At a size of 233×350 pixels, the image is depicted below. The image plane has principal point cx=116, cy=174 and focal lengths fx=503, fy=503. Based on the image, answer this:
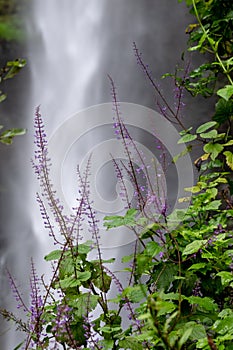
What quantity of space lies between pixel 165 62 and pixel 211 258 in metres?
2.60

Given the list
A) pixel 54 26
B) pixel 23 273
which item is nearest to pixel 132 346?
pixel 23 273

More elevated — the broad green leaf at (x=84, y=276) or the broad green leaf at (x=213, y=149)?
the broad green leaf at (x=213, y=149)

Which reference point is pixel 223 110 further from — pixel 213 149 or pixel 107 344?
pixel 107 344

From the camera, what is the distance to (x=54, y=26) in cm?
402

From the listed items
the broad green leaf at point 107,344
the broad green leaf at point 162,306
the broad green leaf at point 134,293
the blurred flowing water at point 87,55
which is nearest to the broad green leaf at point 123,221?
the broad green leaf at point 134,293

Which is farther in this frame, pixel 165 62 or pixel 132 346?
pixel 165 62

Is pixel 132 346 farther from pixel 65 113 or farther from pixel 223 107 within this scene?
pixel 65 113

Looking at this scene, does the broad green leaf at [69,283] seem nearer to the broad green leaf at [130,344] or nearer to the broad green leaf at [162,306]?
the broad green leaf at [130,344]

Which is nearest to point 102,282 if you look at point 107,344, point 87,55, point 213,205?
point 107,344

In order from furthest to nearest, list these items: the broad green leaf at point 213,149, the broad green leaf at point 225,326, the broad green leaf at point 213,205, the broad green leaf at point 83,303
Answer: the broad green leaf at point 213,149, the broad green leaf at point 213,205, the broad green leaf at point 83,303, the broad green leaf at point 225,326

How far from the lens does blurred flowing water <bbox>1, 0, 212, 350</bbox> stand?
11.8ft

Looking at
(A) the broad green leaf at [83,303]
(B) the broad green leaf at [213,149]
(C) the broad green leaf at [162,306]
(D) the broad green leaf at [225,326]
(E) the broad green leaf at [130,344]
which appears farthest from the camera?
(B) the broad green leaf at [213,149]

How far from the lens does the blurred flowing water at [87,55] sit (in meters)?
3.60

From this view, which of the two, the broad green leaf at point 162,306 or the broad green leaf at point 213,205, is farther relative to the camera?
the broad green leaf at point 213,205
